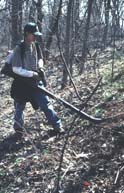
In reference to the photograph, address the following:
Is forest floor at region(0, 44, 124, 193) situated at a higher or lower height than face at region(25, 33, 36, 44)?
lower

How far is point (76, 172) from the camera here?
640 centimetres

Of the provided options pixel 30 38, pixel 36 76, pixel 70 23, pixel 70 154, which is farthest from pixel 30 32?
pixel 70 23

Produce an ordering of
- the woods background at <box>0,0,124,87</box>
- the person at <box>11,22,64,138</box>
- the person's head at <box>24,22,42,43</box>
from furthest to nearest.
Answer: the woods background at <box>0,0,124,87</box>, the person at <box>11,22,64,138</box>, the person's head at <box>24,22,42,43</box>

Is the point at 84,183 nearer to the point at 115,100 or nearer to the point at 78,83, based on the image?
the point at 115,100

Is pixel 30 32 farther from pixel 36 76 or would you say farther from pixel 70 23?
pixel 70 23

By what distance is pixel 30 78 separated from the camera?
767 centimetres

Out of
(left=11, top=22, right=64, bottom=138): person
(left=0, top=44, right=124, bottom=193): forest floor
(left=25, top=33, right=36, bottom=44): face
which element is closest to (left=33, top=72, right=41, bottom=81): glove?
(left=11, top=22, right=64, bottom=138): person

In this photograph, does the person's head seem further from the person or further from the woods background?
the woods background

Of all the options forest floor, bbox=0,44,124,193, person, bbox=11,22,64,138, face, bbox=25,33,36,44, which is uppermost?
face, bbox=25,33,36,44

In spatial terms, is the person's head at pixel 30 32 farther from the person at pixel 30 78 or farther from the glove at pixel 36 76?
the glove at pixel 36 76

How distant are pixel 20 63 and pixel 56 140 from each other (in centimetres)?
144

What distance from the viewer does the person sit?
7.61 metres

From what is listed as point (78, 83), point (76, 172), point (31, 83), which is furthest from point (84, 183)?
point (78, 83)

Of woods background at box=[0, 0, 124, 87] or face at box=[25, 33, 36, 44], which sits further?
woods background at box=[0, 0, 124, 87]
